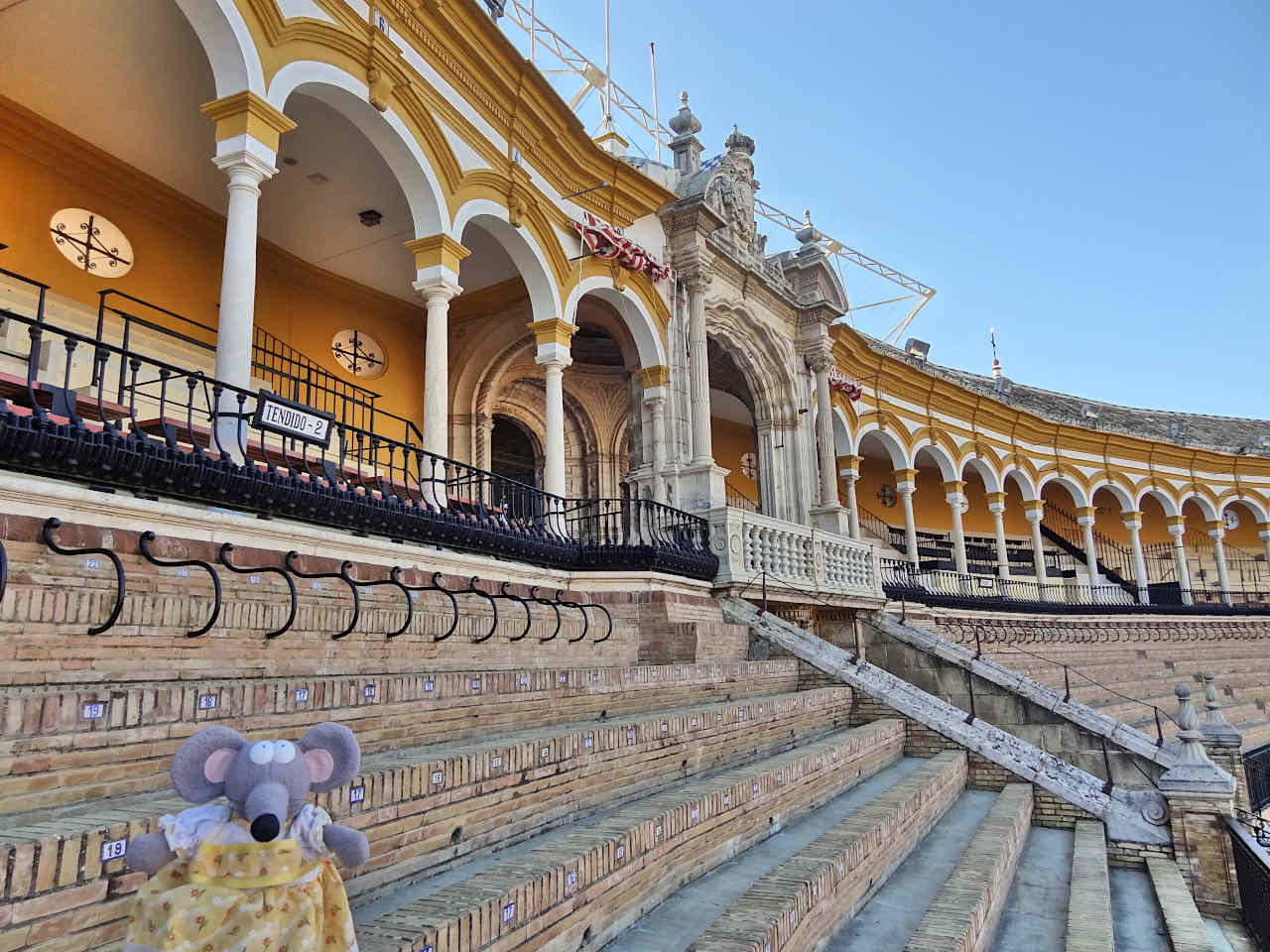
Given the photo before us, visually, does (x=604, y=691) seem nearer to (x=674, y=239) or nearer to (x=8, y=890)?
(x=8, y=890)

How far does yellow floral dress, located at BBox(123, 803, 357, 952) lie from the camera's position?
→ 5.67 feet

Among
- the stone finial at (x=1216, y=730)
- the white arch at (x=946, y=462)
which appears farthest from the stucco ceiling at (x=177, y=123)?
the white arch at (x=946, y=462)

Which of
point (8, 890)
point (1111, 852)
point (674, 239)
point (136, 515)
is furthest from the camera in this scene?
point (674, 239)

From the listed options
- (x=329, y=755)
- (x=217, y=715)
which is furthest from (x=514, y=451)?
(x=329, y=755)

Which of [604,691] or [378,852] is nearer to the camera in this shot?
[378,852]

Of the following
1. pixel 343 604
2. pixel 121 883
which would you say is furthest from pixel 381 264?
pixel 121 883

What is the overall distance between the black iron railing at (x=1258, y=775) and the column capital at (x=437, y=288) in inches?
377

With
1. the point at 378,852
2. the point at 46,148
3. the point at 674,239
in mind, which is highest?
the point at 674,239

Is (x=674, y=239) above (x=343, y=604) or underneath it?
above

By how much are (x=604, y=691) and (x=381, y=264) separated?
28.9 feet

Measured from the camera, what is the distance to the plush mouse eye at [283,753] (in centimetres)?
185

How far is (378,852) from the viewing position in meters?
2.60

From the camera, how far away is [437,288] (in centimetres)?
875

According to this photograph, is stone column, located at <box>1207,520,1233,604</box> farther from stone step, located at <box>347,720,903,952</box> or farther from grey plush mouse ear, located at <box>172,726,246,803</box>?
grey plush mouse ear, located at <box>172,726,246,803</box>
